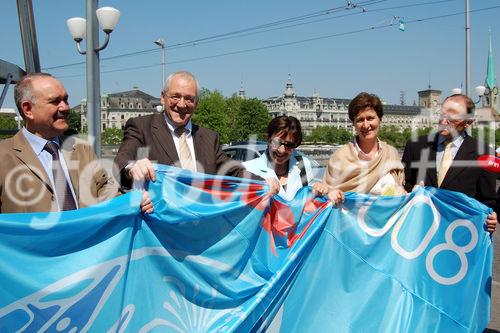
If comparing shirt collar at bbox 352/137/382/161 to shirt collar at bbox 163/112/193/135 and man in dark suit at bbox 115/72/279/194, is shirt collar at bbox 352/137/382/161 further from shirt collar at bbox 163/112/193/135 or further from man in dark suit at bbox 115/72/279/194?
shirt collar at bbox 163/112/193/135

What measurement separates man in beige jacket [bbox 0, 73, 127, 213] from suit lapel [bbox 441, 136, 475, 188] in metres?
2.39

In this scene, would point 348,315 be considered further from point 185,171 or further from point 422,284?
point 185,171

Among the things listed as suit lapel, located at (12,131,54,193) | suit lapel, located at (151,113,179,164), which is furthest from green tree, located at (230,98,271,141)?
suit lapel, located at (12,131,54,193)

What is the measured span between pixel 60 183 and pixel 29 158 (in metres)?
0.21

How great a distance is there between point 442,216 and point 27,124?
2.57m

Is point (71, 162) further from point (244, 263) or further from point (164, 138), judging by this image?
point (244, 263)

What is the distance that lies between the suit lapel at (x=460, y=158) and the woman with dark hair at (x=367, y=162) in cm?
32

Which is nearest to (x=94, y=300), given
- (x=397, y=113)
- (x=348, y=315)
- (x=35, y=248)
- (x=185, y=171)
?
(x=35, y=248)

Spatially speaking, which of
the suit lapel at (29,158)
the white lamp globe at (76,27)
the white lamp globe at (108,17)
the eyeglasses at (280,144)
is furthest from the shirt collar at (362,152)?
the white lamp globe at (76,27)

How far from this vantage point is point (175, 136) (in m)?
3.38

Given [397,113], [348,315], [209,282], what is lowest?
[348,315]

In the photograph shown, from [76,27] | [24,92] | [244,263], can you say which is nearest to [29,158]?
[24,92]

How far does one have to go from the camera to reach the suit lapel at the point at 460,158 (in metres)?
3.62

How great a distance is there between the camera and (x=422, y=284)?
3314 millimetres
